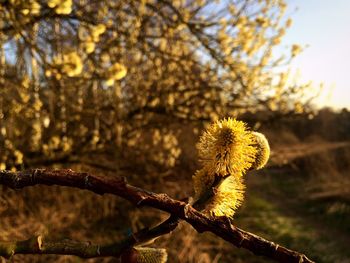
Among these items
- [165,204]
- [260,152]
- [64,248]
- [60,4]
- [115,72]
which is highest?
[60,4]

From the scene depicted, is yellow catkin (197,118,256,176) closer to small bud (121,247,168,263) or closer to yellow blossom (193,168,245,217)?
yellow blossom (193,168,245,217)

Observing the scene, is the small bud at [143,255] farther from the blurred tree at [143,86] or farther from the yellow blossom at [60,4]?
the blurred tree at [143,86]

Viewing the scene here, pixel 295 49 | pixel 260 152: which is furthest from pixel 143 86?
pixel 260 152

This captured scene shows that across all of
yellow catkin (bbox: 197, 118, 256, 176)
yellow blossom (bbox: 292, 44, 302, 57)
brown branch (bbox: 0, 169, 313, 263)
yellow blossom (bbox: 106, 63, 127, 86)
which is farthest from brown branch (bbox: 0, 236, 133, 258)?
yellow blossom (bbox: 292, 44, 302, 57)

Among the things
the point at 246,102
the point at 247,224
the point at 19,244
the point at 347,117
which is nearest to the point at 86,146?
the point at 246,102

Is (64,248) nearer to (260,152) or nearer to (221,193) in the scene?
(221,193)
